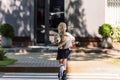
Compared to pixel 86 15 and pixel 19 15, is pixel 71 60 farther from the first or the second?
pixel 19 15

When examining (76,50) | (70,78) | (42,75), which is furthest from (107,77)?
(76,50)

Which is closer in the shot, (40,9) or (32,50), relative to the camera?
(32,50)

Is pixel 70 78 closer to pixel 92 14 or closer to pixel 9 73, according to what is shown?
pixel 9 73

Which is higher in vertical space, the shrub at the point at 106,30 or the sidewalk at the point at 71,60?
the shrub at the point at 106,30

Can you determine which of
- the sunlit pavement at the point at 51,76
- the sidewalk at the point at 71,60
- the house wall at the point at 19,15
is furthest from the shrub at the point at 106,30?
the sunlit pavement at the point at 51,76

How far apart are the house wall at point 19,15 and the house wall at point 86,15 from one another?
1.88m

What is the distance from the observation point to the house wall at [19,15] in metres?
22.2

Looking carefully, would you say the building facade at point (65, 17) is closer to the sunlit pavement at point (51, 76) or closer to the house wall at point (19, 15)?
the house wall at point (19, 15)

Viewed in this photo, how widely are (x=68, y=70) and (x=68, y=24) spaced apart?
23.3ft

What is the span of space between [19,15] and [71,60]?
5367 mm

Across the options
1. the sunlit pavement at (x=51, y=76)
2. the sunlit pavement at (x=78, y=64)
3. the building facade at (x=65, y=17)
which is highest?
the building facade at (x=65, y=17)

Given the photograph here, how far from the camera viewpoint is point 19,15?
2236 cm

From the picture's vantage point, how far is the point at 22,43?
22.2 metres

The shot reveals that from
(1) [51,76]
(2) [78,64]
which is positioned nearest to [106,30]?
(2) [78,64]
